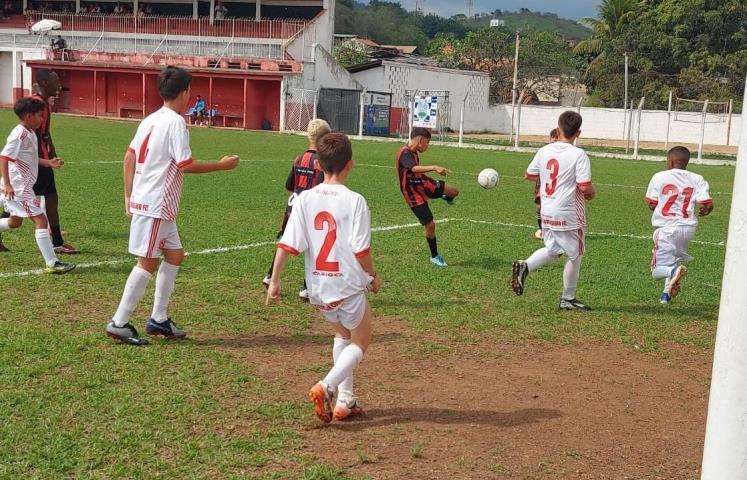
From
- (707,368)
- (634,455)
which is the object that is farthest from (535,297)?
(634,455)

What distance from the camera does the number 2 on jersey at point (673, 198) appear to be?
8.58 m

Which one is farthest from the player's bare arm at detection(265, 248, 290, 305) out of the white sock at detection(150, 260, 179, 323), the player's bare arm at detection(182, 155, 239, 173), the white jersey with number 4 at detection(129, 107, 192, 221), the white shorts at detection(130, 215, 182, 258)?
the white sock at detection(150, 260, 179, 323)

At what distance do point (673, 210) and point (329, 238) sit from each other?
5.11 metres

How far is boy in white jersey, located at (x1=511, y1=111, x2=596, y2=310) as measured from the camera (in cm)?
795

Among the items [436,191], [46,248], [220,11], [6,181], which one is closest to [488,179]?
[436,191]

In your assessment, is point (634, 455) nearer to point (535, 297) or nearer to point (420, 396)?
point (420, 396)

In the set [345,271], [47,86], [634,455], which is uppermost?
[47,86]

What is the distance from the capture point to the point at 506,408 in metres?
5.45

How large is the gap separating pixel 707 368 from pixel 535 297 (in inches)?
94.6

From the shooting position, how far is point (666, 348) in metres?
7.10

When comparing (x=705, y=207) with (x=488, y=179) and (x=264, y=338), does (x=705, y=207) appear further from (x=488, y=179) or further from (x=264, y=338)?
(x=264, y=338)

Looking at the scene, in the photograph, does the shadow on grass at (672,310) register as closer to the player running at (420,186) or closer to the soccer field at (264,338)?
the soccer field at (264,338)

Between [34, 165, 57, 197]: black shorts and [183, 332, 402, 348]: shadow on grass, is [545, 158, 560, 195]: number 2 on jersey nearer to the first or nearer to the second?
[183, 332, 402, 348]: shadow on grass

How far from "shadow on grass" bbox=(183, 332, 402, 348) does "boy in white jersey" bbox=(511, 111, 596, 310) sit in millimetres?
1905
